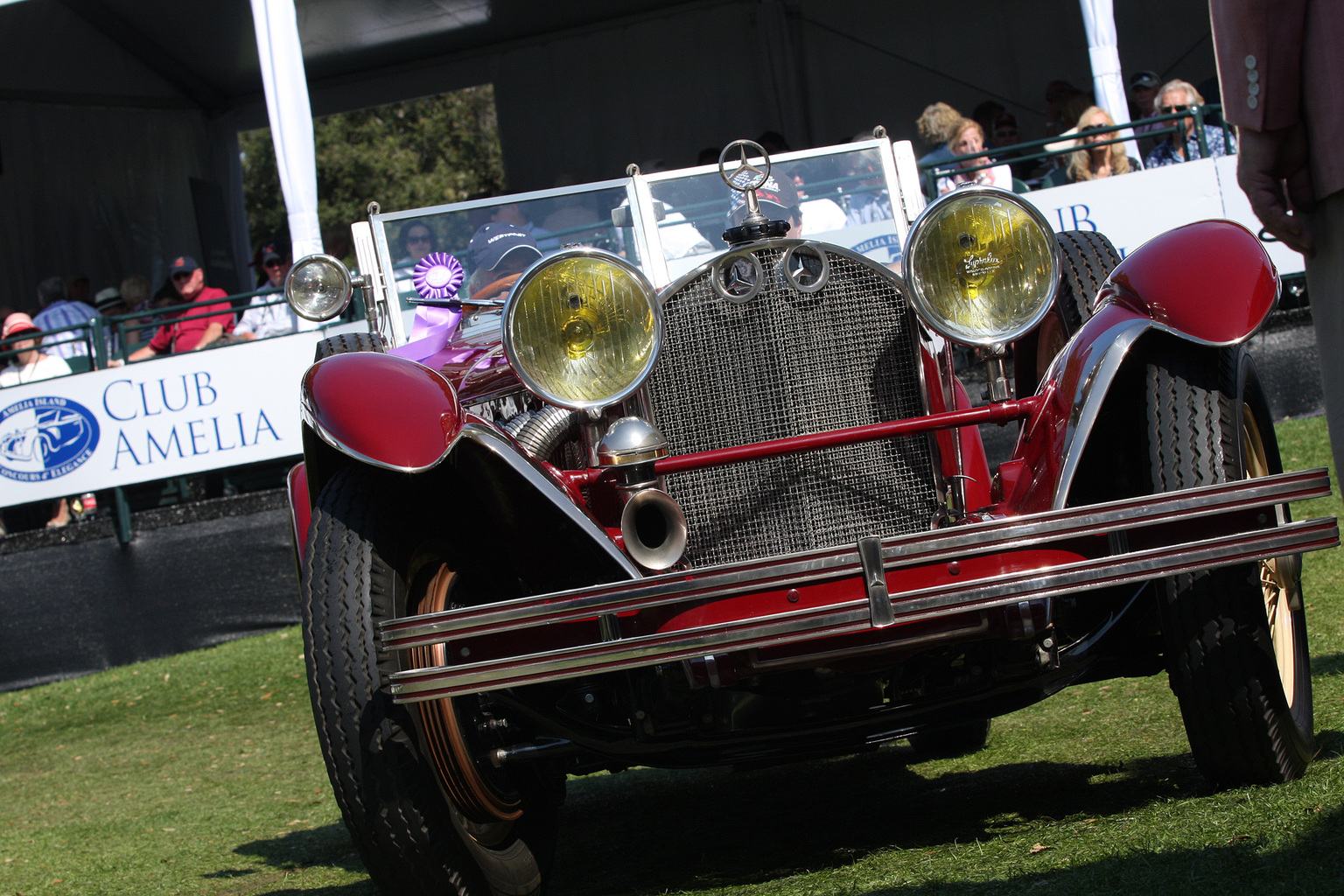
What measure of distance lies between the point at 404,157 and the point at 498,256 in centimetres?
2744

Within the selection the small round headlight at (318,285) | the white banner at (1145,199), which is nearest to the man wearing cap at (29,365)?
the small round headlight at (318,285)

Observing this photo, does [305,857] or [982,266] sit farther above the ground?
[982,266]

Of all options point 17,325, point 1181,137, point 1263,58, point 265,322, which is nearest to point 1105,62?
point 1181,137

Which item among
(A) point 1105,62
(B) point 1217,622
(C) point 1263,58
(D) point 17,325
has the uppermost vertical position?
(A) point 1105,62

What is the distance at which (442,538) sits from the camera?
2.89m

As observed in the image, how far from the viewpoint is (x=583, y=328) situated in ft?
9.30

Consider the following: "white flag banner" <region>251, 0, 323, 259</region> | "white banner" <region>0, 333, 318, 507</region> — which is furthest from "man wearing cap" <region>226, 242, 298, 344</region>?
"white flag banner" <region>251, 0, 323, 259</region>

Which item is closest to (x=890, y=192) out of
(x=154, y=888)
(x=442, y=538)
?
(x=442, y=538)

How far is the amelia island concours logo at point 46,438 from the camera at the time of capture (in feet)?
26.0

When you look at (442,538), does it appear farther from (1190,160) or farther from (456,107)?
(456,107)

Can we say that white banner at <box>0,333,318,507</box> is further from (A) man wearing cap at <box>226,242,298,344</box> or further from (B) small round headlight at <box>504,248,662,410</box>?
(B) small round headlight at <box>504,248,662,410</box>

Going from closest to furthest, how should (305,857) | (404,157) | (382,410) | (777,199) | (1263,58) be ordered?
(1263,58), (382,410), (305,857), (777,199), (404,157)

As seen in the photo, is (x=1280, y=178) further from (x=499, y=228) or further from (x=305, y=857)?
(x=305, y=857)

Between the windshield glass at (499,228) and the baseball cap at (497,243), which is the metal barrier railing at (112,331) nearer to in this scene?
the windshield glass at (499,228)
